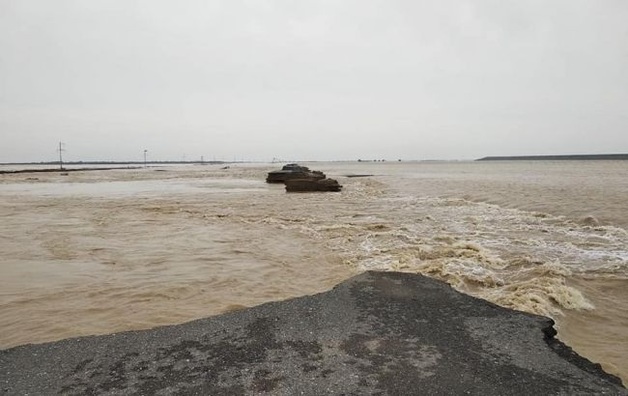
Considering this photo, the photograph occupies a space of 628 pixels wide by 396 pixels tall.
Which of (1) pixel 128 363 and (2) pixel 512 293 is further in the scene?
(2) pixel 512 293

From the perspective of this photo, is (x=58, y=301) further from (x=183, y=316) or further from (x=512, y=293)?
(x=512, y=293)

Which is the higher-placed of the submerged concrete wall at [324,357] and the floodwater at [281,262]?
the submerged concrete wall at [324,357]

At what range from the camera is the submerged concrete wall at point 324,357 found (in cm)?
340

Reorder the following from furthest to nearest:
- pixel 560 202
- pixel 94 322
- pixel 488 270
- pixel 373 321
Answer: pixel 560 202, pixel 488 270, pixel 94 322, pixel 373 321

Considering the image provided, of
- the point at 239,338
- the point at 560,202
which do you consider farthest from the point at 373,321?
the point at 560,202

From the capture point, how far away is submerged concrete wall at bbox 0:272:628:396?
3396mm

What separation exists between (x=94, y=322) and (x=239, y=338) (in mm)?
2711

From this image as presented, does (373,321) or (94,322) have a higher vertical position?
(373,321)

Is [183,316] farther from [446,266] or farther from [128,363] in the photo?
[446,266]

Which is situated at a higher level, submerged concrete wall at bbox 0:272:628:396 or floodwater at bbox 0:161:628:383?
submerged concrete wall at bbox 0:272:628:396

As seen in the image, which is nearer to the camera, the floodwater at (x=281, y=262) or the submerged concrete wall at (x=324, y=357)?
the submerged concrete wall at (x=324, y=357)

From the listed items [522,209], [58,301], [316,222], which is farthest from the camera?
[522,209]

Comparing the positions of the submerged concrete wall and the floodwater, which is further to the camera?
the floodwater

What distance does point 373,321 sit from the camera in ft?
15.7
